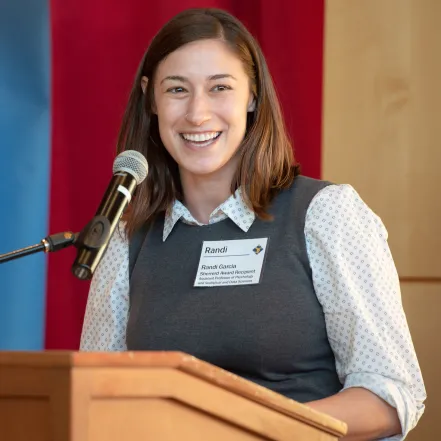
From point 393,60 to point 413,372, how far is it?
1.03 meters

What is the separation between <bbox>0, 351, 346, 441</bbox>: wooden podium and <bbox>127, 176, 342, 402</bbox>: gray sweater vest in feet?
2.70

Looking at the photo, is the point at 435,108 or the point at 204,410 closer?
the point at 204,410

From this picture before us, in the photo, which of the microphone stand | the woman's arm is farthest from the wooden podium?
the woman's arm

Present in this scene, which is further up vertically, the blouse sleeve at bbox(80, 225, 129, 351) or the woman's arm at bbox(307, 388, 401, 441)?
the blouse sleeve at bbox(80, 225, 129, 351)

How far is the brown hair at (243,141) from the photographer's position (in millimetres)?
2148

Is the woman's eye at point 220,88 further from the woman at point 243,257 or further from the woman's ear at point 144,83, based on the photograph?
the woman's ear at point 144,83

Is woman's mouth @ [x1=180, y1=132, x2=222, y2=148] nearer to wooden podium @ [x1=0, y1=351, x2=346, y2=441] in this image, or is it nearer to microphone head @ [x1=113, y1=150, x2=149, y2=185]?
microphone head @ [x1=113, y1=150, x2=149, y2=185]

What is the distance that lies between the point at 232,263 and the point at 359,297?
299 mm

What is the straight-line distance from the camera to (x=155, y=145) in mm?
2344

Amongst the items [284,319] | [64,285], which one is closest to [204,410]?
[284,319]

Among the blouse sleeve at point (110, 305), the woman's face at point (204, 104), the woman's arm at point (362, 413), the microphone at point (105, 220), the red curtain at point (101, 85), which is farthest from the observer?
the red curtain at point (101, 85)

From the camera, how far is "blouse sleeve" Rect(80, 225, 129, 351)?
87.7 inches

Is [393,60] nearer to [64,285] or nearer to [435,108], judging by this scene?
[435,108]

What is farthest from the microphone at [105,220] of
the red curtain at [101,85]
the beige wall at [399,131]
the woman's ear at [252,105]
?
the beige wall at [399,131]
